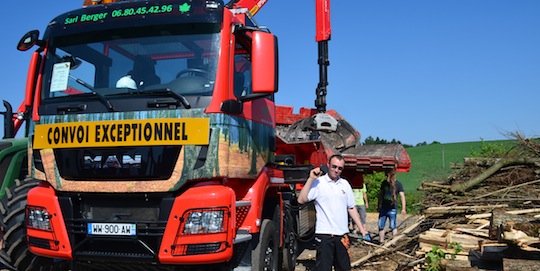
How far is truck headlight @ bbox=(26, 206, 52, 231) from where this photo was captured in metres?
4.79

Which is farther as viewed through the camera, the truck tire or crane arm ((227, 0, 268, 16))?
crane arm ((227, 0, 268, 16))

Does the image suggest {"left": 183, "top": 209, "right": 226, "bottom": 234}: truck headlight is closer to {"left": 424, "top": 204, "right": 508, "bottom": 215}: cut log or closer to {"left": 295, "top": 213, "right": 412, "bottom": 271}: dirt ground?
{"left": 295, "top": 213, "right": 412, "bottom": 271}: dirt ground

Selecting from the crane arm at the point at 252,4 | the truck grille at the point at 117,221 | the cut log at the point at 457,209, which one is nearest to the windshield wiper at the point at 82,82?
the truck grille at the point at 117,221

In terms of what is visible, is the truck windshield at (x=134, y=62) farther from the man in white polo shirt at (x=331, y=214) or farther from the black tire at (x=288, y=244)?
the black tire at (x=288, y=244)

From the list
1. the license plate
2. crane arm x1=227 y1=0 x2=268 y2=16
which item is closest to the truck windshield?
the license plate

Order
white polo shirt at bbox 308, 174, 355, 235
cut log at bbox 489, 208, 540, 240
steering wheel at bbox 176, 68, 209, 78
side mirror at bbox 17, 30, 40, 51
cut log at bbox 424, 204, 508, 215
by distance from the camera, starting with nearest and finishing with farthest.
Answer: steering wheel at bbox 176, 68, 209, 78, cut log at bbox 489, 208, 540, 240, side mirror at bbox 17, 30, 40, 51, white polo shirt at bbox 308, 174, 355, 235, cut log at bbox 424, 204, 508, 215

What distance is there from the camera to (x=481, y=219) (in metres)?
7.40

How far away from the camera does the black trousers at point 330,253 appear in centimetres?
542

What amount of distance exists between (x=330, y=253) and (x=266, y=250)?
717 mm

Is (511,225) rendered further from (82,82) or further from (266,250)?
(82,82)

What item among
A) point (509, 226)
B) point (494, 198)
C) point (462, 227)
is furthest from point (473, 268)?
point (494, 198)

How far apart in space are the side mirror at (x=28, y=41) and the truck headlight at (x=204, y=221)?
264 centimetres

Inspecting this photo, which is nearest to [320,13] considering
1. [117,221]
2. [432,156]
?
[117,221]

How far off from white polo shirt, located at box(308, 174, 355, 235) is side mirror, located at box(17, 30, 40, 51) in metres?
3.39
